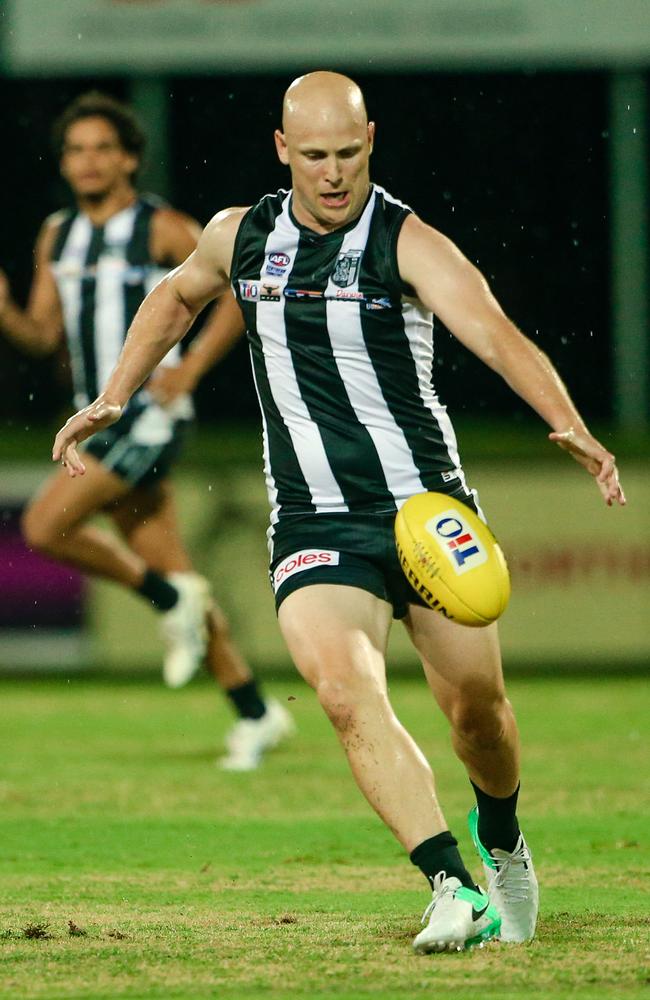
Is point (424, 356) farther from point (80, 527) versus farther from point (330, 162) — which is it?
point (80, 527)

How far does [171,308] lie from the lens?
16.5ft

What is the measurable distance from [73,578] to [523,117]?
17.5 ft

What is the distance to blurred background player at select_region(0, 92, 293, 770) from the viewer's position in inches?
314

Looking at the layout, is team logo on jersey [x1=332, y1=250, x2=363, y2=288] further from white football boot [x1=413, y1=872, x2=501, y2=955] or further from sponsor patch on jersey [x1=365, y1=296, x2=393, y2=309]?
white football boot [x1=413, y1=872, x2=501, y2=955]

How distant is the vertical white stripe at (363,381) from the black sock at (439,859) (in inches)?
35.0

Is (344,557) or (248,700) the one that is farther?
(248,700)

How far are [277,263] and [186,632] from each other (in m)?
3.34

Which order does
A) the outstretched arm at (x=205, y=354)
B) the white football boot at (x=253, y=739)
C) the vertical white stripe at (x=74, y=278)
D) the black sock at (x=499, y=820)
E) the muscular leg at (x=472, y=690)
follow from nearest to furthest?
the muscular leg at (x=472, y=690), the black sock at (x=499, y=820), the outstretched arm at (x=205, y=354), the white football boot at (x=253, y=739), the vertical white stripe at (x=74, y=278)

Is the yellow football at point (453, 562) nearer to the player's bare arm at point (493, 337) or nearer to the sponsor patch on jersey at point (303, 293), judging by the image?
the player's bare arm at point (493, 337)

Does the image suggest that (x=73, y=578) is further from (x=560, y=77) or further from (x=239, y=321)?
(x=560, y=77)

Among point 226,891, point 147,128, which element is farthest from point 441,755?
point 147,128

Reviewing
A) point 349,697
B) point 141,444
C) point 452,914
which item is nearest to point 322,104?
point 349,697

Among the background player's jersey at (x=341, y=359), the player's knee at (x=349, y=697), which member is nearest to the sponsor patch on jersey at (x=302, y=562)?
the background player's jersey at (x=341, y=359)

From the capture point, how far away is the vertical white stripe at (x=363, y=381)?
15.6 ft
